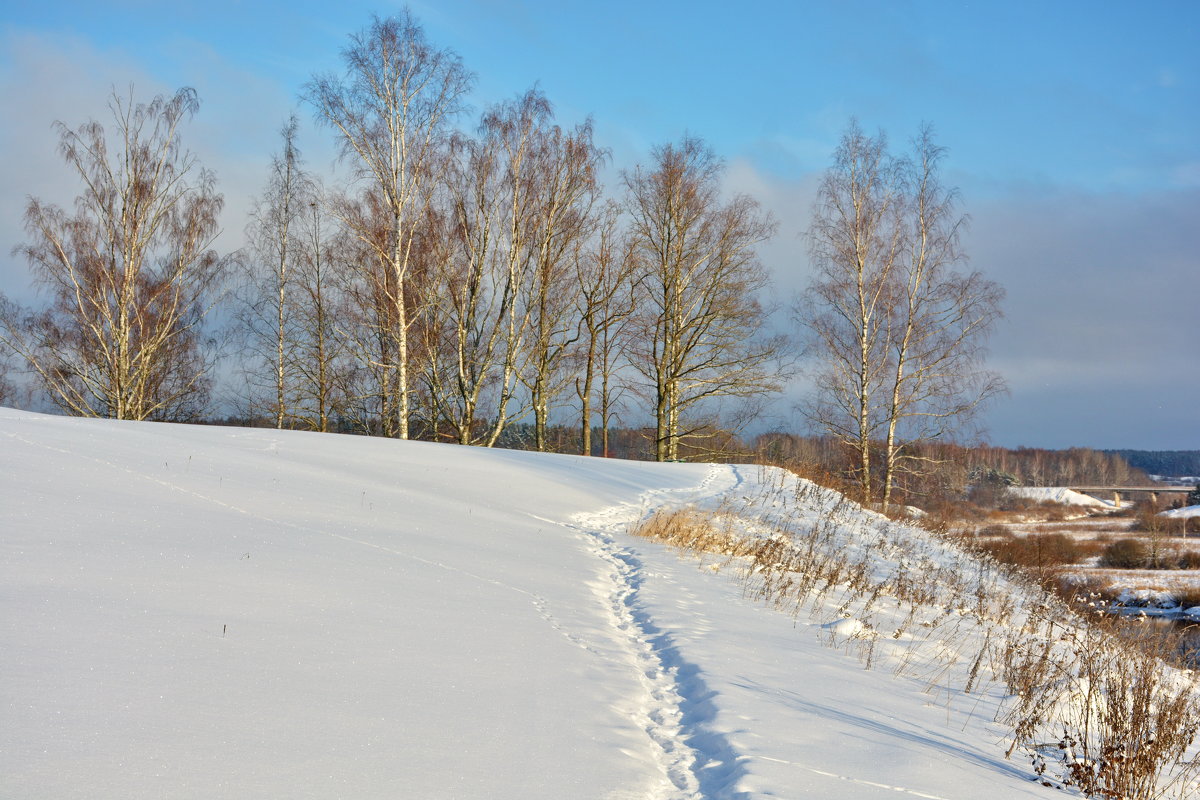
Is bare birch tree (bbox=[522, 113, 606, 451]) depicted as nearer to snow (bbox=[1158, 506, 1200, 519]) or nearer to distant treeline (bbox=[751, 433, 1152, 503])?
distant treeline (bbox=[751, 433, 1152, 503])

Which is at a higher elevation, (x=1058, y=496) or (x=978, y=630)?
(x=978, y=630)

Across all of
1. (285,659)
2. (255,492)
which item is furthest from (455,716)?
(255,492)

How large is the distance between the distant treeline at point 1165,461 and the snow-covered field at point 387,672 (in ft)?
452

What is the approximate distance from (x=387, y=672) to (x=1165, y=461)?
157m

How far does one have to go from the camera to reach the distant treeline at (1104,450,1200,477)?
120m

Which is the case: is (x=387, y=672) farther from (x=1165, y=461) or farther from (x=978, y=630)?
(x=1165, y=461)

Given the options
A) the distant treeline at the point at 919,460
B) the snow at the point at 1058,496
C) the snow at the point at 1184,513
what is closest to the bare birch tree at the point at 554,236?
the distant treeline at the point at 919,460

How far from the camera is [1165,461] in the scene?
5027 inches

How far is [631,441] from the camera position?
26.7 m

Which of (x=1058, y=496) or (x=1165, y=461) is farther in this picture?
(x=1165, y=461)

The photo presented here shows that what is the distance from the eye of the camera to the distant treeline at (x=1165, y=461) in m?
120

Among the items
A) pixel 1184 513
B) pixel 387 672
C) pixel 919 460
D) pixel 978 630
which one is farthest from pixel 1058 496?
pixel 387 672

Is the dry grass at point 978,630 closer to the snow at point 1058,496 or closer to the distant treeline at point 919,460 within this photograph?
the distant treeline at point 919,460

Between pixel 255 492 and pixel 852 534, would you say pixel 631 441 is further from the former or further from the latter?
pixel 255 492
